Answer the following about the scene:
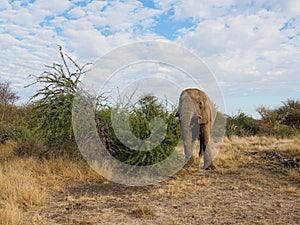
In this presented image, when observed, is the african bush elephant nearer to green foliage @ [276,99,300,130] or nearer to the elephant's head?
the elephant's head

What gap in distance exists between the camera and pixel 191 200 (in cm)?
532

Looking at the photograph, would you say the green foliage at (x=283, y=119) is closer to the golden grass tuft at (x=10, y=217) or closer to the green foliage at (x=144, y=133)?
the green foliage at (x=144, y=133)

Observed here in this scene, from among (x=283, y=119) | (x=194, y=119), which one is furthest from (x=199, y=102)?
(x=283, y=119)

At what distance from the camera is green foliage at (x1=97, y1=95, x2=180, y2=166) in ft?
21.3

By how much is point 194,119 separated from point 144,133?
1.91 metres

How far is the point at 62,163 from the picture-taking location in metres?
7.40

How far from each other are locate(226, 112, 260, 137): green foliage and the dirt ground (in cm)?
969

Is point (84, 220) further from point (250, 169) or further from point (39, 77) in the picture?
point (250, 169)

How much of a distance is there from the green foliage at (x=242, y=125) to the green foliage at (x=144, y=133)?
33.4 ft

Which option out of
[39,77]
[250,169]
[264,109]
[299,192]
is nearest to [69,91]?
[39,77]

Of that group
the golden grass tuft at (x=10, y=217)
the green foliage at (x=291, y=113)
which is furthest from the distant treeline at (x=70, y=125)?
the green foliage at (x=291, y=113)

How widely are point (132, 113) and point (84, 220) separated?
3119mm

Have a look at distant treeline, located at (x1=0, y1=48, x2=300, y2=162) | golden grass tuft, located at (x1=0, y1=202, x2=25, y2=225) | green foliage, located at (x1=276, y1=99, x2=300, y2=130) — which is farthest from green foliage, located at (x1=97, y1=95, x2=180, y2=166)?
green foliage, located at (x1=276, y1=99, x2=300, y2=130)

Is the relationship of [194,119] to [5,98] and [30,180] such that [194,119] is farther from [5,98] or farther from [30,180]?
[5,98]
